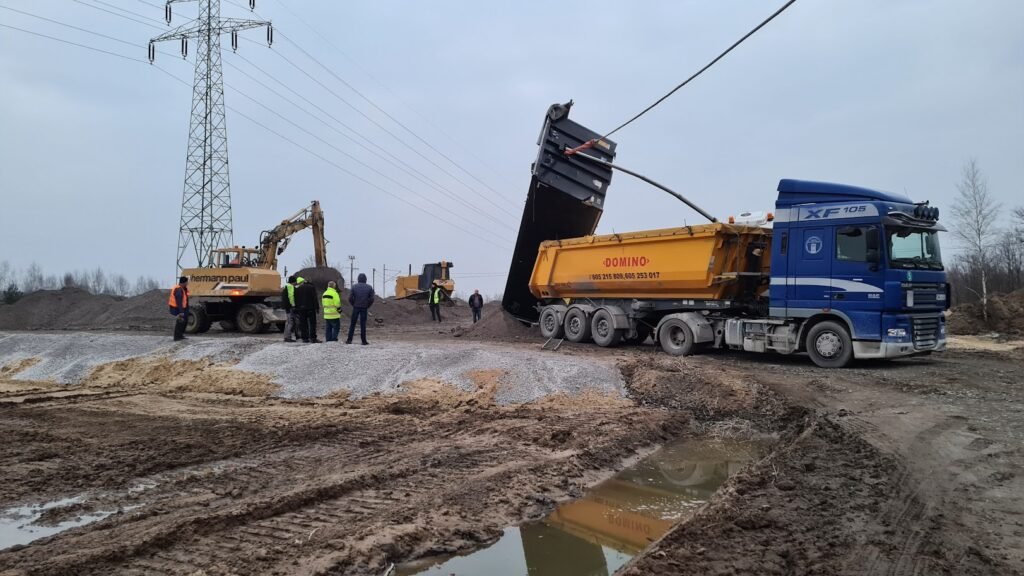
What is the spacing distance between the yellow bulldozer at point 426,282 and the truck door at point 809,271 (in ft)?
68.3

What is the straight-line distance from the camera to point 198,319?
61.7 ft

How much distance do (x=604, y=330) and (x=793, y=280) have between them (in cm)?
433

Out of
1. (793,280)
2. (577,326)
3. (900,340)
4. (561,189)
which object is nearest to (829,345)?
(900,340)

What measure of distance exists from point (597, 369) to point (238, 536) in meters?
6.09

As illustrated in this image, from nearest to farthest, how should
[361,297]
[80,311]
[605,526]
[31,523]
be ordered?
1. [31,523]
2. [605,526]
3. [361,297]
4. [80,311]

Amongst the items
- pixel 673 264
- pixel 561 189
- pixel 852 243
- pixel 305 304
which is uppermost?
pixel 561 189

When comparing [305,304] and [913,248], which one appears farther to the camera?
[305,304]

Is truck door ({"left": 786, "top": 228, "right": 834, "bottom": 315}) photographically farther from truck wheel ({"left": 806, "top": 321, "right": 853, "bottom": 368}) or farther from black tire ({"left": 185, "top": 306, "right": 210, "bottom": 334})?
black tire ({"left": 185, "top": 306, "right": 210, "bottom": 334})

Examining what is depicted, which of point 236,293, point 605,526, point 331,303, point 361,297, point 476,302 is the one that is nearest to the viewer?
point 605,526

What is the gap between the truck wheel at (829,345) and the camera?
10273 mm

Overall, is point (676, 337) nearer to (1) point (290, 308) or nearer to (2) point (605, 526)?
(1) point (290, 308)

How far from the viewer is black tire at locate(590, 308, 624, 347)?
13.5 meters

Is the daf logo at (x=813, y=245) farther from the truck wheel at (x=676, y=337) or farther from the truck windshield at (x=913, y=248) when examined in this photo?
the truck wheel at (x=676, y=337)

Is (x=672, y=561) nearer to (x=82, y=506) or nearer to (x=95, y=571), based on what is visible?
(x=95, y=571)
